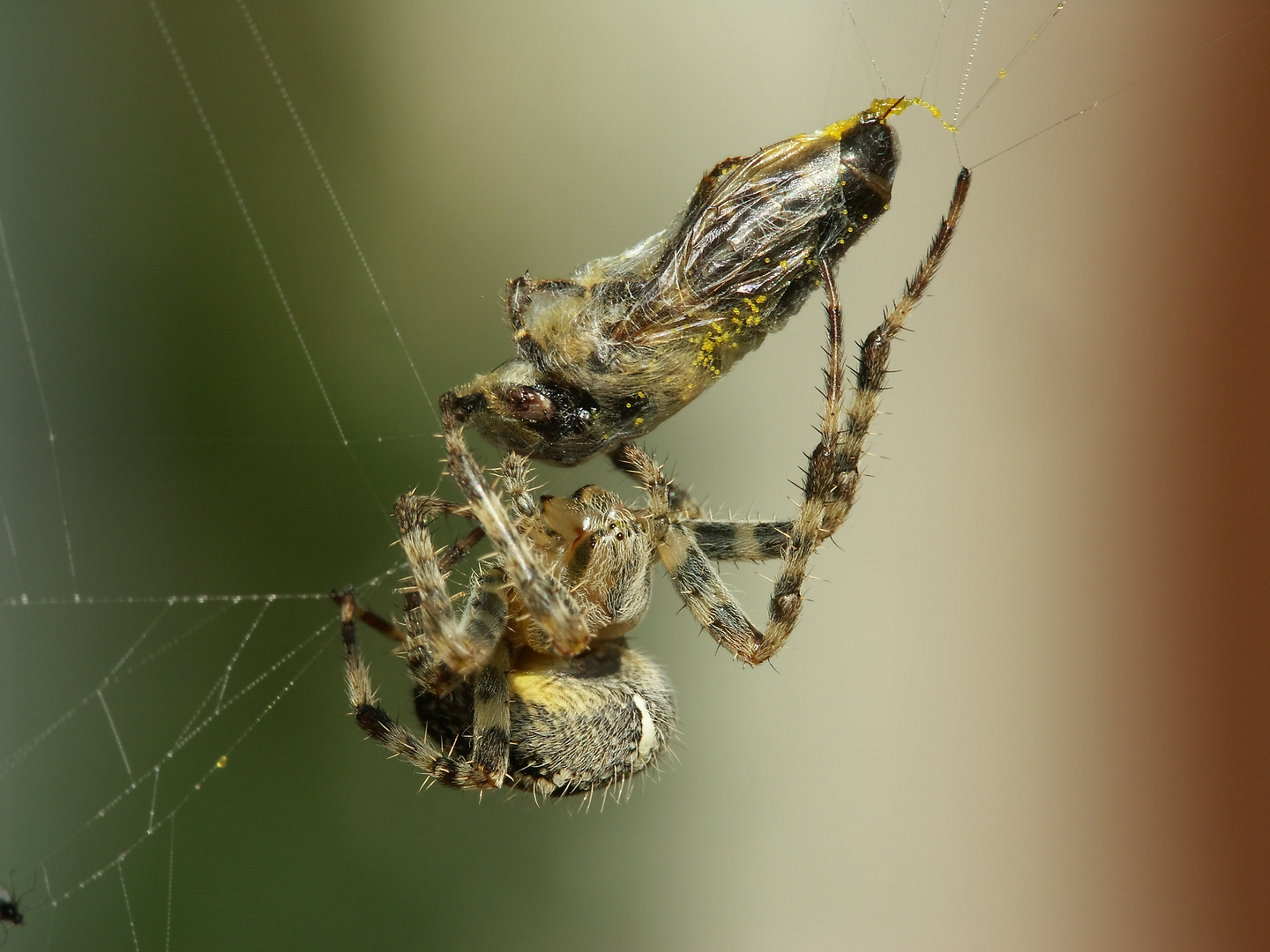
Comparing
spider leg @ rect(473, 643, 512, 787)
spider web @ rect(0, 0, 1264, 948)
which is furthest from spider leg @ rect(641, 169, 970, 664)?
spider web @ rect(0, 0, 1264, 948)

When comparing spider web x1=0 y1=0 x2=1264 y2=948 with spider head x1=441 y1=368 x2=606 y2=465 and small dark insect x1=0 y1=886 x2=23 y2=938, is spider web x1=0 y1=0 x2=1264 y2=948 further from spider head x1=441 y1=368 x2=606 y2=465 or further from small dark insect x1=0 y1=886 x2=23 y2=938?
spider head x1=441 y1=368 x2=606 y2=465

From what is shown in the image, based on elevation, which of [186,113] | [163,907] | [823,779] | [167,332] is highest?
[186,113]

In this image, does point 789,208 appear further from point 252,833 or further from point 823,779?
point 823,779

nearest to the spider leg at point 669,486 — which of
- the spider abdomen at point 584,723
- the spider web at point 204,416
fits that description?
the spider abdomen at point 584,723

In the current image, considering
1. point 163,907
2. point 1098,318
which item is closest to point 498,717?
point 163,907

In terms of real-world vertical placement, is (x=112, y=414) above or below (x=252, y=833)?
above

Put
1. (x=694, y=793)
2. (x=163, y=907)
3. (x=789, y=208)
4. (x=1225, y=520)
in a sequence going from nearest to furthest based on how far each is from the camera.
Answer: (x=789, y=208), (x=163, y=907), (x=1225, y=520), (x=694, y=793)

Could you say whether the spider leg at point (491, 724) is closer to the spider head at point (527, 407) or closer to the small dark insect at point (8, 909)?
the spider head at point (527, 407)
